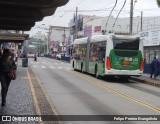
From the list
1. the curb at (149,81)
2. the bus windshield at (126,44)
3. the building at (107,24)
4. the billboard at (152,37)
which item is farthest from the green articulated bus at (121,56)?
the building at (107,24)

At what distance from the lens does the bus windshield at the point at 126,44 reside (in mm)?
28609

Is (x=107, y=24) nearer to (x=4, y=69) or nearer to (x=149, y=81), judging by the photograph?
(x=149, y=81)

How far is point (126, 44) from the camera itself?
28.7 metres

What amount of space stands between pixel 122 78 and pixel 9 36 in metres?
8.93

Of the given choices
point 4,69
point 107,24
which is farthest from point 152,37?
point 107,24

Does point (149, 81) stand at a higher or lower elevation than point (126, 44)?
lower

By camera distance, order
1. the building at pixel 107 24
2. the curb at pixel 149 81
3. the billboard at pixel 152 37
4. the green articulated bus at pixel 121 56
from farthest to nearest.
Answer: the building at pixel 107 24
the billboard at pixel 152 37
the green articulated bus at pixel 121 56
the curb at pixel 149 81

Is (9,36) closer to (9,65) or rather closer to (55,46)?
(9,65)

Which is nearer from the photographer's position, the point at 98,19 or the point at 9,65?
the point at 9,65

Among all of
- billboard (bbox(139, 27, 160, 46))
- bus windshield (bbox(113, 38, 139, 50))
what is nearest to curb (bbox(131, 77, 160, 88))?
bus windshield (bbox(113, 38, 139, 50))

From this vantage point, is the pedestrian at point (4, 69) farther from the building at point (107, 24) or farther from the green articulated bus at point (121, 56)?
the building at point (107, 24)

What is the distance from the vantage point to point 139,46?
28.9 meters

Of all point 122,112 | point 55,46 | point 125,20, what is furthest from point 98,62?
point 55,46

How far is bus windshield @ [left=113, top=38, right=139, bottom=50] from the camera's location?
28.6 meters
